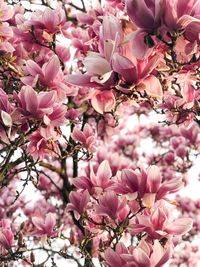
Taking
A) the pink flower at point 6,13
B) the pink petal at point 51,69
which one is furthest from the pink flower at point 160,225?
the pink flower at point 6,13

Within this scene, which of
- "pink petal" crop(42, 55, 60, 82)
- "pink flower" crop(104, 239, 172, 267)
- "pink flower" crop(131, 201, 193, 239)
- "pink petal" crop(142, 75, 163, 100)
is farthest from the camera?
"pink petal" crop(42, 55, 60, 82)

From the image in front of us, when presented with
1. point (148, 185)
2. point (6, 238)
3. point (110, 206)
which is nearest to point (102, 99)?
point (148, 185)

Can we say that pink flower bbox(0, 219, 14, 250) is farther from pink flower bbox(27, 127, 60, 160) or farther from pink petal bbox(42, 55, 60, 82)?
pink petal bbox(42, 55, 60, 82)

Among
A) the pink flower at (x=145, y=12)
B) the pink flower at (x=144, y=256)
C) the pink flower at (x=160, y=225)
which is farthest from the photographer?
the pink flower at (x=160, y=225)

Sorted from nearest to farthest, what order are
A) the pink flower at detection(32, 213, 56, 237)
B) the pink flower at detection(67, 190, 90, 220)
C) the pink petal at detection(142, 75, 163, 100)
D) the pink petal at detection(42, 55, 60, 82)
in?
the pink petal at detection(142, 75, 163, 100)
the pink petal at detection(42, 55, 60, 82)
the pink flower at detection(67, 190, 90, 220)
the pink flower at detection(32, 213, 56, 237)

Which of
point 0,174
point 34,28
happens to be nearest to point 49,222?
point 0,174

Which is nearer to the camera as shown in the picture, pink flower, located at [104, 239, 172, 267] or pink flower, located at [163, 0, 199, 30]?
pink flower, located at [163, 0, 199, 30]

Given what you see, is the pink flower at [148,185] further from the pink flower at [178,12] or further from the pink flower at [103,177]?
the pink flower at [178,12]

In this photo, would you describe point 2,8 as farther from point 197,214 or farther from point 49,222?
point 197,214

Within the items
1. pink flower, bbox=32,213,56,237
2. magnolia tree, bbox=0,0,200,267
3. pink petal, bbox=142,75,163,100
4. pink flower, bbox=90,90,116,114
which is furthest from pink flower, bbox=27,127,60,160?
pink petal, bbox=142,75,163,100

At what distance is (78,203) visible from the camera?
2729 mm

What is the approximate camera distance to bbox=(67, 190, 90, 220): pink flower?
2699 mm

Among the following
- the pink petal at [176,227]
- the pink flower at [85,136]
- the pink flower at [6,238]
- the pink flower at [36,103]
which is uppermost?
the pink flower at [85,136]

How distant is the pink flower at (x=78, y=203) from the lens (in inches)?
106
